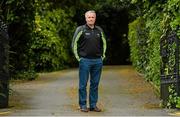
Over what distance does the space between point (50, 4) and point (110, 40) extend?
1588 cm

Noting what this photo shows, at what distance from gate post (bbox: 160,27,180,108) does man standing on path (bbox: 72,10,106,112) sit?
1.45 m

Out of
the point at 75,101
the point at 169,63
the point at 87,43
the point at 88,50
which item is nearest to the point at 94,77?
the point at 88,50

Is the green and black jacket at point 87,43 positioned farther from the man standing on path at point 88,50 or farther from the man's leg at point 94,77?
the man's leg at point 94,77

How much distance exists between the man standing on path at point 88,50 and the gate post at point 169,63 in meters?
1.45

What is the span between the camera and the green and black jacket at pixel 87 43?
37.2ft

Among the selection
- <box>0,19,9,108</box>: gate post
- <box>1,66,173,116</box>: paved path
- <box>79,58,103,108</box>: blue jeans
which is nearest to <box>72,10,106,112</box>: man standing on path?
<box>79,58,103,108</box>: blue jeans

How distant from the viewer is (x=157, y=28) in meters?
15.6

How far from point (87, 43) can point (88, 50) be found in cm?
14

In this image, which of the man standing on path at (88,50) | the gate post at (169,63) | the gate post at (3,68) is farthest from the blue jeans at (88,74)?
the gate post at (3,68)

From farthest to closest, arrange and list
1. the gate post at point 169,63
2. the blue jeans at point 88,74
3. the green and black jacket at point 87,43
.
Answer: the gate post at point 169,63, the blue jeans at point 88,74, the green and black jacket at point 87,43

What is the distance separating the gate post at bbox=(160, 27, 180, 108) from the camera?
11.6m

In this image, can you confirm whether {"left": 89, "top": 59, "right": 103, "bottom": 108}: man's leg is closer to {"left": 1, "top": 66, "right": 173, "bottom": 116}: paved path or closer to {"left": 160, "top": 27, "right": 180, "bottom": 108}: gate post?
{"left": 1, "top": 66, "right": 173, "bottom": 116}: paved path

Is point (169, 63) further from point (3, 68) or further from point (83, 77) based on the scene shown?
point (3, 68)

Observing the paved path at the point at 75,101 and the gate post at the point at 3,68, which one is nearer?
the paved path at the point at 75,101
